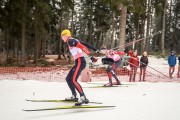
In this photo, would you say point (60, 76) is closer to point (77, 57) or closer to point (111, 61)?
point (111, 61)

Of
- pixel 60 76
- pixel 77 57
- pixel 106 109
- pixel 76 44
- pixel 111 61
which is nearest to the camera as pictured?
pixel 106 109

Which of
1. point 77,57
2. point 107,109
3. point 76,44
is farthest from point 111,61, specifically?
point 107,109

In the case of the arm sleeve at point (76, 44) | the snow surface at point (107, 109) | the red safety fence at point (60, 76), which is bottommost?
the red safety fence at point (60, 76)

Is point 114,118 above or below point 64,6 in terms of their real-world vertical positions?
below

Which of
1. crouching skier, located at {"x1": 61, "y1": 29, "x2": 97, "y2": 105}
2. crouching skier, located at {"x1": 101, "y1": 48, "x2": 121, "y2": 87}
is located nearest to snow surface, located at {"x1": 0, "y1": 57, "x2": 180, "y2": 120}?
crouching skier, located at {"x1": 61, "y1": 29, "x2": 97, "y2": 105}

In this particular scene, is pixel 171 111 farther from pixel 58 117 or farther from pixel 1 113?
pixel 1 113

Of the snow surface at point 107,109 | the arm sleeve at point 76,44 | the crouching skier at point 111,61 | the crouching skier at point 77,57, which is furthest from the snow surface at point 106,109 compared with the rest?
the crouching skier at point 111,61

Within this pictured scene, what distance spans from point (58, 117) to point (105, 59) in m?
5.25

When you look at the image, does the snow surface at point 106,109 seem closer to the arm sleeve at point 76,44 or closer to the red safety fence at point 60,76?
the arm sleeve at point 76,44

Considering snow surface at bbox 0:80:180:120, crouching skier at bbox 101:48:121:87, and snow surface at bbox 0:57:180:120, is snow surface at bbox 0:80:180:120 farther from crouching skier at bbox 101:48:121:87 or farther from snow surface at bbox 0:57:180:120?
crouching skier at bbox 101:48:121:87

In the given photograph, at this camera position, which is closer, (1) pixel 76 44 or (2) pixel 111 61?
(1) pixel 76 44

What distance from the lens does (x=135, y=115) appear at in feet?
18.7

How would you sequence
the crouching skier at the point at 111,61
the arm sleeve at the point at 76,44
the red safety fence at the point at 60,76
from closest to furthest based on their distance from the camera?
1. the arm sleeve at the point at 76,44
2. the crouching skier at the point at 111,61
3. the red safety fence at the point at 60,76

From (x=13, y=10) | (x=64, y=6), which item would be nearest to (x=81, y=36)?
(x=64, y=6)
